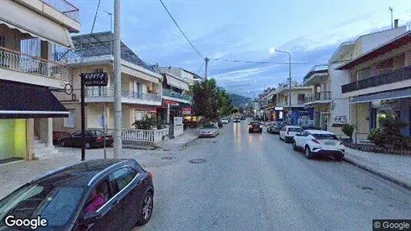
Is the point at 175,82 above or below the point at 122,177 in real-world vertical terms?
above

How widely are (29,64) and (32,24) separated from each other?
2263mm

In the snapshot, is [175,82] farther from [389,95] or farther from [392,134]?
[392,134]

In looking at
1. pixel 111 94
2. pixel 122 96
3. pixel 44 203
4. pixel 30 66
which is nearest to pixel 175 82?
pixel 122 96

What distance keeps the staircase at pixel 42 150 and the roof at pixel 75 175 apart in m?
10.7

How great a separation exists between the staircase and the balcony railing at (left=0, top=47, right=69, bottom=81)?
12.2 ft

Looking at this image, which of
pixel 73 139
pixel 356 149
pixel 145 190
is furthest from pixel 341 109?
pixel 145 190

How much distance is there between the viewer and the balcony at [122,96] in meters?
22.0

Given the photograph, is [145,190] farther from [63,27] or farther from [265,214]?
[63,27]

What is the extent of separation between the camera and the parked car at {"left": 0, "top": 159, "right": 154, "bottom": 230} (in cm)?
387

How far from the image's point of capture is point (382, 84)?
2048 centimetres

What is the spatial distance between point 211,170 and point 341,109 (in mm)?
25542

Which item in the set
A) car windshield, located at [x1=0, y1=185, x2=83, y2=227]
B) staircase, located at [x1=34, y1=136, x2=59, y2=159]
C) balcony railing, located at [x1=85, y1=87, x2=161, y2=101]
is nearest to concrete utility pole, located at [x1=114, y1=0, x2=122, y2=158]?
car windshield, located at [x1=0, y1=185, x2=83, y2=227]

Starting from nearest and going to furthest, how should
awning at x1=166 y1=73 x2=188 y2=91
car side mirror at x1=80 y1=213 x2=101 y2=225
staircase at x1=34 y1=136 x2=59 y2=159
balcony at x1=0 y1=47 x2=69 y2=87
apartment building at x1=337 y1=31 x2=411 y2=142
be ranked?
car side mirror at x1=80 y1=213 x2=101 y2=225, balcony at x1=0 y1=47 x2=69 y2=87, staircase at x1=34 y1=136 x2=59 y2=159, apartment building at x1=337 y1=31 x2=411 y2=142, awning at x1=166 y1=73 x2=188 y2=91

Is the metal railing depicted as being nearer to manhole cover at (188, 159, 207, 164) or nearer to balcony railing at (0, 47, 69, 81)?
manhole cover at (188, 159, 207, 164)
